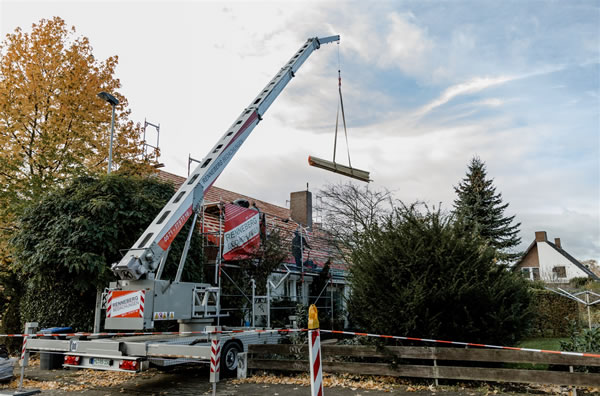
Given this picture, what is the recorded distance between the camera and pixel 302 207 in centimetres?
2788

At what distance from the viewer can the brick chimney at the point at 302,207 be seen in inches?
1088

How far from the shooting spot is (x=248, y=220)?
15.6 meters

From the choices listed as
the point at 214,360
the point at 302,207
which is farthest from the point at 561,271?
the point at 214,360

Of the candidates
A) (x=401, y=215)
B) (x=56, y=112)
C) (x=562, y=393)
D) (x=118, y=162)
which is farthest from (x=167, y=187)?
(x=562, y=393)

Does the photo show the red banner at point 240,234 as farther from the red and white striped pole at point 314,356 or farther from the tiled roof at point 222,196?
the red and white striped pole at point 314,356

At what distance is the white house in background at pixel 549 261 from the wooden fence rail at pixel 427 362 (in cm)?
3923

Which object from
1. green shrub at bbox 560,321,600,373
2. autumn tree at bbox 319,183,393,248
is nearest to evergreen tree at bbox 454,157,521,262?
autumn tree at bbox 319,183,393,248

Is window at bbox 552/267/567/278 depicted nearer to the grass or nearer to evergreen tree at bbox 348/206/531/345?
the grass

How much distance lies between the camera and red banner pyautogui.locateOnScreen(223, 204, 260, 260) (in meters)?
14.9

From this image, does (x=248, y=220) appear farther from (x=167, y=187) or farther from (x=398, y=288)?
(x=398, y=288)

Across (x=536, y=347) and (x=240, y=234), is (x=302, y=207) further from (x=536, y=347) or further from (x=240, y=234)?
(x=536, y=347)

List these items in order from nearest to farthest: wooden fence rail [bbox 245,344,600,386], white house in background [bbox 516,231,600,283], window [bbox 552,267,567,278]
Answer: wooden fence rail [bbox 245,344,600,386] → window [bbox 552,267,567,278] → white house in background [bbox 516,231,600,283]

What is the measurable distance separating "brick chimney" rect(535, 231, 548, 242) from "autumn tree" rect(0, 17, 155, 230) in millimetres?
42776

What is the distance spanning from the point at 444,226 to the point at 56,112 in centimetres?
1238
